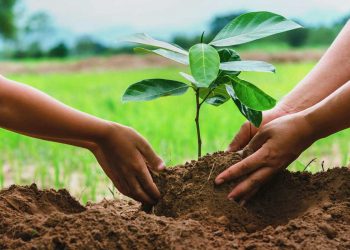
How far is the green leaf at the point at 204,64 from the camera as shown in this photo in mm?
1592

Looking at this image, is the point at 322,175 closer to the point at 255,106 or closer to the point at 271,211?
the point at 271,211

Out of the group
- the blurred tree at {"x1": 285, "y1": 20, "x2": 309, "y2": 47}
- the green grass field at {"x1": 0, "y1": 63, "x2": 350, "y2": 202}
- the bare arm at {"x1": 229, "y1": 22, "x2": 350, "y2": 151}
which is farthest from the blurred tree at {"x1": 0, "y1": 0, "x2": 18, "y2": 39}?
the bare arm at {"x1": 229, "y1": 22, "x2": 350, "y2": 151}

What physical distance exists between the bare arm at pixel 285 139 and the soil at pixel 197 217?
6cm

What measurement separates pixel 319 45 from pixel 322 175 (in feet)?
73.4

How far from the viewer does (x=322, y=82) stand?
217 centimetres

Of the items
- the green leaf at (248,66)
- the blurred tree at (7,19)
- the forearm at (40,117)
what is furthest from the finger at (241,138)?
the blurred tree at (7,19)

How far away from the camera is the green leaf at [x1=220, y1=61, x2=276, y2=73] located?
66.8 inches

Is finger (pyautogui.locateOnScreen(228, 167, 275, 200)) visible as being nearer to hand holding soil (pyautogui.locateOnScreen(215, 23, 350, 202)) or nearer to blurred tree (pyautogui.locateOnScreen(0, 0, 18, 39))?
hand holding soil (pyautogui.locateOnScreen(215, 23, 350, 202))

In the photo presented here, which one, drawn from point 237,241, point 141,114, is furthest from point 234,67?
point 141,114

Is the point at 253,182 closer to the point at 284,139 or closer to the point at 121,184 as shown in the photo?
the point at 284,139

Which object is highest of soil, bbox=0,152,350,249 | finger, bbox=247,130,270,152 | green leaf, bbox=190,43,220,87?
green leaf, bbox=190,43,220,87

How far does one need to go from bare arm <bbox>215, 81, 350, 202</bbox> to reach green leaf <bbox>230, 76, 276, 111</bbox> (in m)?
0.09

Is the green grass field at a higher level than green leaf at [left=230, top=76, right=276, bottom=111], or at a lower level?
higher

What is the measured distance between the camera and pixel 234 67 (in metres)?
1.75
